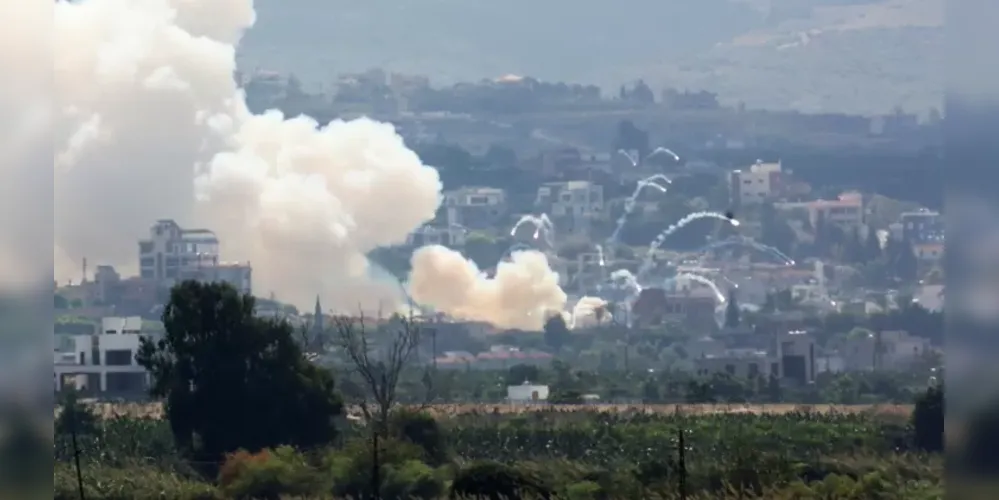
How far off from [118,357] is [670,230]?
45.7m

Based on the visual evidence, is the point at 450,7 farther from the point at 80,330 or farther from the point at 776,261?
the point at 80,330

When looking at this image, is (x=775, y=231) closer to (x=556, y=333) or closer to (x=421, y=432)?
(x=556, y=333)

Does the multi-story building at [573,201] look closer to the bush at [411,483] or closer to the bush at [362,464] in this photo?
the bush at [362,464]

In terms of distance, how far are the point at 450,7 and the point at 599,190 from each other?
1728 centimetres

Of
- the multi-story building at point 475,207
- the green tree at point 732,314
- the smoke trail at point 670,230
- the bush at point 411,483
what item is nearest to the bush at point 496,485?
the bush at point 411,483

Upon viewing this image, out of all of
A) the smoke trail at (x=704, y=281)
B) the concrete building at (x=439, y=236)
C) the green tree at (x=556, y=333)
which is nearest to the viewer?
the green tree at (x=556, y=333)

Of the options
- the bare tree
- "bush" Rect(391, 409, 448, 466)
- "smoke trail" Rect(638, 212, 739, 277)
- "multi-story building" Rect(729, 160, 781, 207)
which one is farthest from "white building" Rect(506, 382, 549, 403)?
"multi-story building" Rect(729, 160, 781, 207)

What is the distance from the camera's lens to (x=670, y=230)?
9044 cm

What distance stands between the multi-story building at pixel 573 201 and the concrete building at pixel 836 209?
35.6 feet

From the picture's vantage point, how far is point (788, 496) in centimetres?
1645

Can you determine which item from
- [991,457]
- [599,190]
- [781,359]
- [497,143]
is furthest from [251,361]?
[497,143]

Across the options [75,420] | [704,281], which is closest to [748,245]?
[704,281]

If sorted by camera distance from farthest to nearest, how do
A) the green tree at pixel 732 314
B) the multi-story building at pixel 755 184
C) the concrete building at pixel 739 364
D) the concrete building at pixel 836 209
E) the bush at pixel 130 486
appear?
the multi-story building at pixel 755 184 → the concrete building at pixel 836 209 → the green tree at pixel 732 314 → the concrete building at pixel 739 364 → the bush at pixel 130 486

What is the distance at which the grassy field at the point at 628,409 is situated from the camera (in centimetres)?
3744
